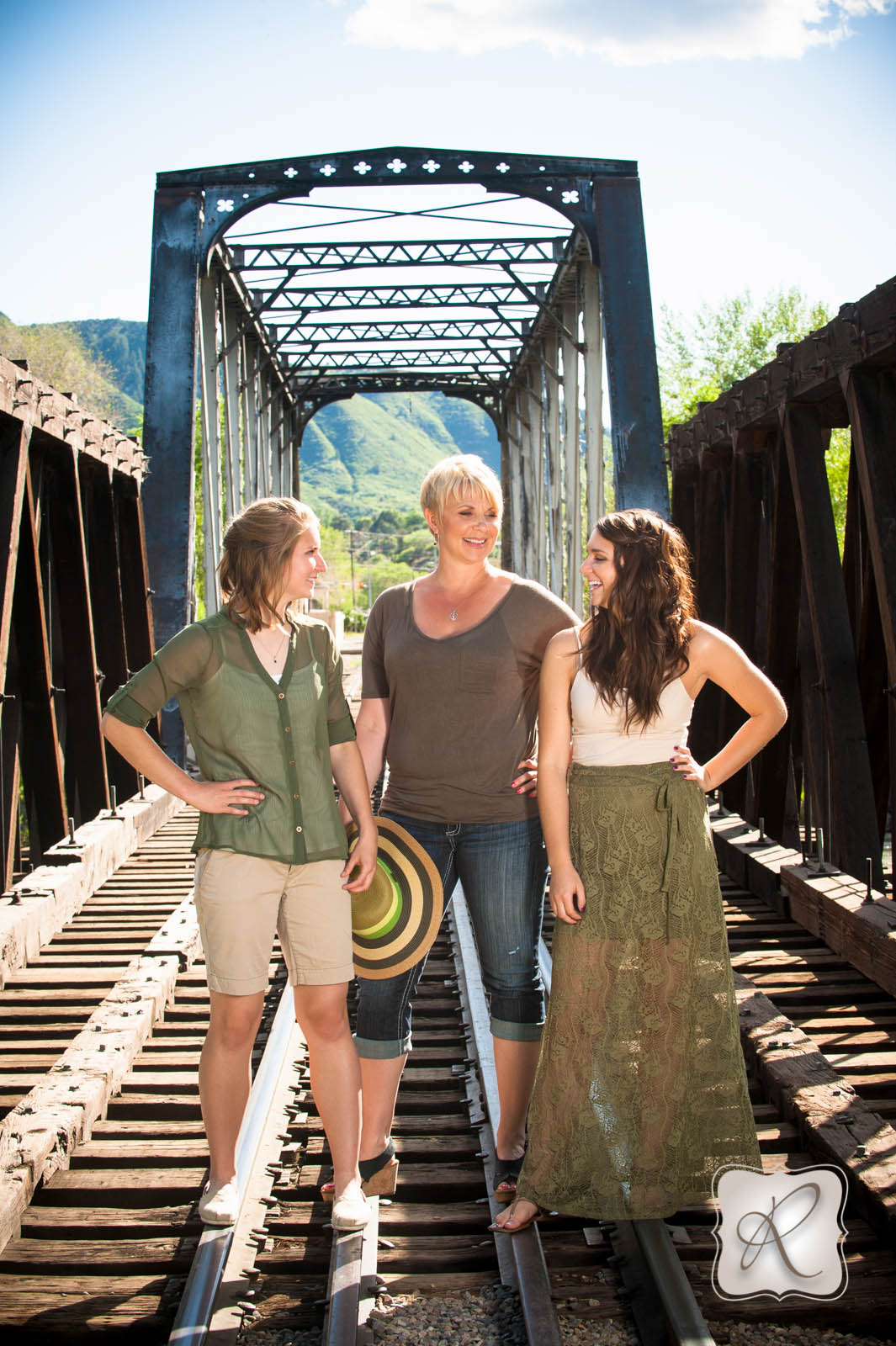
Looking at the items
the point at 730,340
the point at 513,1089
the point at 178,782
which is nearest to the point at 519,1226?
the point at 513,1089

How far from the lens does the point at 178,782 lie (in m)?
3.18

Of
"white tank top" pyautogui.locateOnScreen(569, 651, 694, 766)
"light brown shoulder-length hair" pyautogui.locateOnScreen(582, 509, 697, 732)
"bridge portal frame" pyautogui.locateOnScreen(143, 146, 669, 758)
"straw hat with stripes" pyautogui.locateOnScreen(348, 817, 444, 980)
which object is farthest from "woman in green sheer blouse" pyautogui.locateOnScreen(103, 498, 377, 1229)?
"bridge portal frame" pyautogui.locateOnScreen(143, 146, 669, 758)

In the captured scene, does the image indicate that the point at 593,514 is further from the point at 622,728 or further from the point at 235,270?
the point at 622,728

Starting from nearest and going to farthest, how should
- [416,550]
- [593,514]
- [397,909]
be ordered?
1. [397,909]
2. [593,514]
3. [416,550]

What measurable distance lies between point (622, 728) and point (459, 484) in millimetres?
798

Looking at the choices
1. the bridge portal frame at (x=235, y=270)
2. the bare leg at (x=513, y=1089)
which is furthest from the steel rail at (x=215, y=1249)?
the bridge portal frame at (x=235, y=270)

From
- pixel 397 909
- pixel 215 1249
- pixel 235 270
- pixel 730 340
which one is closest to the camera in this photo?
pixel 215 1249

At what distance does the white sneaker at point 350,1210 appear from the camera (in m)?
3.17

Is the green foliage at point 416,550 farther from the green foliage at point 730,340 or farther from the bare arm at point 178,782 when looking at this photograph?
the bare arm at point 178,782

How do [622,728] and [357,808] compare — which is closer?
[622,728]

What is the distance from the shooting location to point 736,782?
8.09 m

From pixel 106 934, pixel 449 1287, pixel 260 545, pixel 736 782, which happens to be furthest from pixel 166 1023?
pixel 736 782

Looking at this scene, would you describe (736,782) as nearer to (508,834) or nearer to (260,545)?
(508,834)

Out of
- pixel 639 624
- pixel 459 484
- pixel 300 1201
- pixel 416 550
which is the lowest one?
pixel 300 1201
